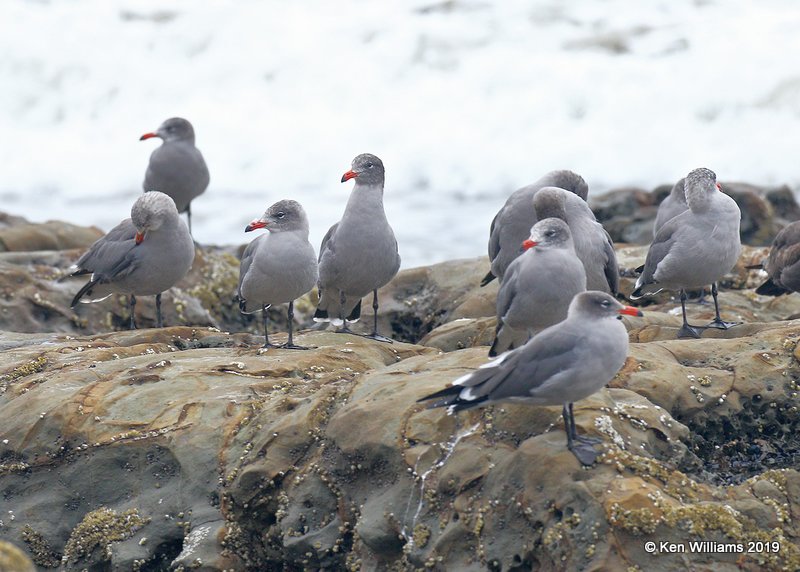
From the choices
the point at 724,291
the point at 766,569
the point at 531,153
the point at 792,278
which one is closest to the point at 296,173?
the point at 531,153

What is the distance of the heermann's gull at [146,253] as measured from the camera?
11.3 metres

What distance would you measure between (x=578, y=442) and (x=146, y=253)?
565 cm

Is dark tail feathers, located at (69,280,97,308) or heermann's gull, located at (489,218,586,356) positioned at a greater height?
heermann's gull, located at (489,218,586,356)

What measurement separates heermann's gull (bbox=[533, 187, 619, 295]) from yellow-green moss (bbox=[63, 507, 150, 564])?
3825 millimetres

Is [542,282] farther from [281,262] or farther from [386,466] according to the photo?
[281,262]

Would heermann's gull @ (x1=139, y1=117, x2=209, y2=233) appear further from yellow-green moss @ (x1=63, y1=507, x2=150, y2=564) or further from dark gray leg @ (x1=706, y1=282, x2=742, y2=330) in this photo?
yellow-green moss @ (x1=63, y1=507, x2=150, y2=564)

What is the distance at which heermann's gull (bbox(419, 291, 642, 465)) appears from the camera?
668 cm

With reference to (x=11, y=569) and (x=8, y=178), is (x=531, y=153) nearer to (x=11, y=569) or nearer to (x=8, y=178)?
(x=8, y=178)

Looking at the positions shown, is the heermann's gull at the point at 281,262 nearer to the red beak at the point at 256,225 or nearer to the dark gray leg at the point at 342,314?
the red beak at the point at 256,225

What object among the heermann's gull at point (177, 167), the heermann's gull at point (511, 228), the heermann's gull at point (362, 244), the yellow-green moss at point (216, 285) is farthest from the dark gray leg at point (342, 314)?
the heermann's gull at point (177, 167)

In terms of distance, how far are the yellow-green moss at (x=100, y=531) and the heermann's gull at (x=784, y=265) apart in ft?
19.8

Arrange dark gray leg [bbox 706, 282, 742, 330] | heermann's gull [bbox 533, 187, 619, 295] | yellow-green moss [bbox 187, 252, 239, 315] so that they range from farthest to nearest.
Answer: yellow-green moss [bbox 187, 252, 239, 315] < dark gray leg [bbox 706, 282, 742, 330] < heermann's gull [bbox 533, 187, 619, 295]

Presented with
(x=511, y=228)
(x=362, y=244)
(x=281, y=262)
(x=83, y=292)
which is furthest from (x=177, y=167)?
(x=511, y=228)

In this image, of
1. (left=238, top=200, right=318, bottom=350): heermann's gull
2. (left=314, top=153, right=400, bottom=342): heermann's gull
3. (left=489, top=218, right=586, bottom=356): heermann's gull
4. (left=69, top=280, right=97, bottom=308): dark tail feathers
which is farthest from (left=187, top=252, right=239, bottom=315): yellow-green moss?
(left=489, top=218, right=586, bottom=356): heermann's gull
